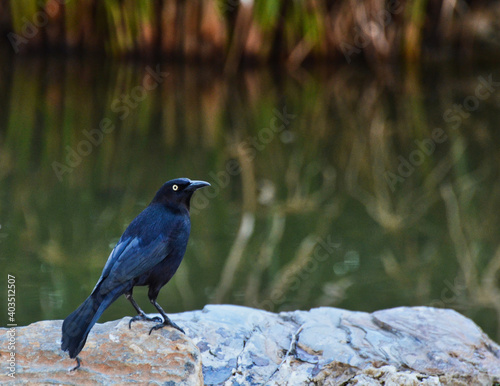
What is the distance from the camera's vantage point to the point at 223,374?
2623 millimetres

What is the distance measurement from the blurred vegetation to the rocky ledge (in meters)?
5.71

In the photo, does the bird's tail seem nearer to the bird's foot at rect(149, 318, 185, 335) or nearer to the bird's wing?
the bird's wing

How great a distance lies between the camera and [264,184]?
17.4 feet

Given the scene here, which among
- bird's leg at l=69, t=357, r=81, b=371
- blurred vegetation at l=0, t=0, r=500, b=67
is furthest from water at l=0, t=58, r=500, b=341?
bird's leg at l=69, t=357, r=81, b=371

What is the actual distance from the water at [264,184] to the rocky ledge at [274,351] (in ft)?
1.77

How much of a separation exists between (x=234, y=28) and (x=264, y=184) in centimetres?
369

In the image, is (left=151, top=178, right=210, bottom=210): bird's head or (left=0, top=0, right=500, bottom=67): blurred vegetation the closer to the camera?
(left=151, top=178, right=210, bottom=210): bird's head

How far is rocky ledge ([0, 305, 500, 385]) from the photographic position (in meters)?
2.30

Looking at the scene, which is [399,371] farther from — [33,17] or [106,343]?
[33,17]

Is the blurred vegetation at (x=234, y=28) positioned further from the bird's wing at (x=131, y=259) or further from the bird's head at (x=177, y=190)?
the bird's wing at (x=131, y=259)

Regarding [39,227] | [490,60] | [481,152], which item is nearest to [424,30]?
[490,60]

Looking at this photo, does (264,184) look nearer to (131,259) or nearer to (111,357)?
(131,259)

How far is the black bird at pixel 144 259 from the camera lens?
7.30ft

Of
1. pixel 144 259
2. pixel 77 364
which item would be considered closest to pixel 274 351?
pixel 144 259
